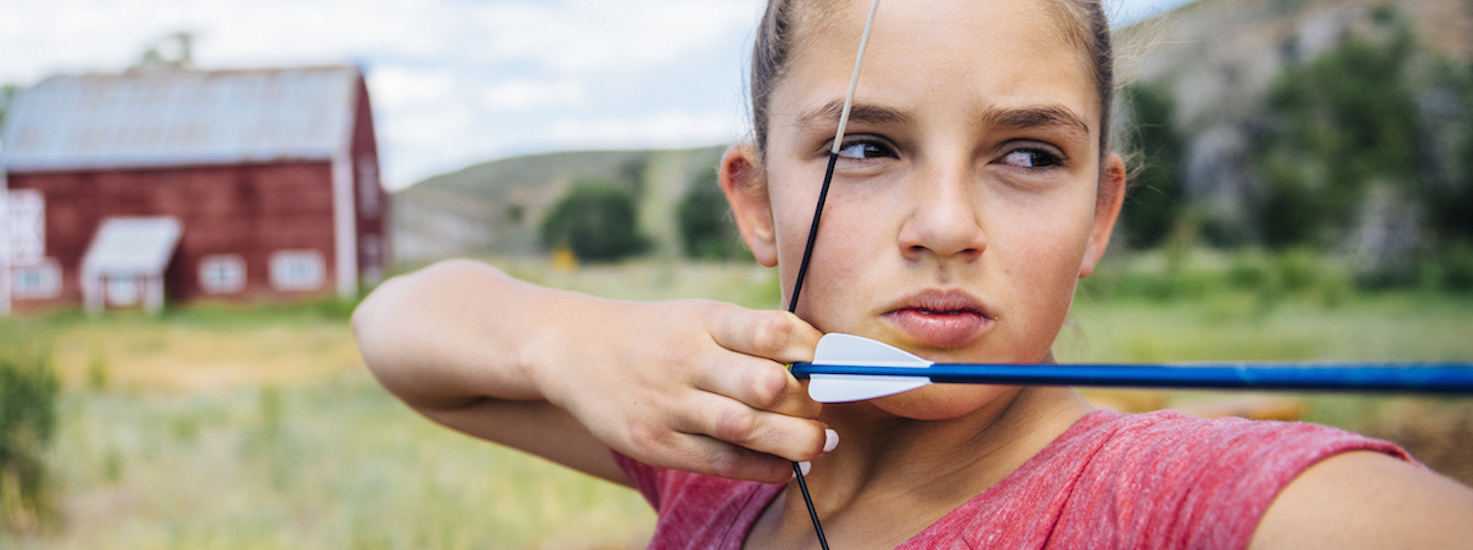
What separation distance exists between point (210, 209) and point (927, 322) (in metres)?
12.9

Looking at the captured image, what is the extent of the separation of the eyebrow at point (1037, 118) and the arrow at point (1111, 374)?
0.23 meters

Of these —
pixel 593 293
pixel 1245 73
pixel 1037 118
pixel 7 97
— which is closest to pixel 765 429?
pixel 1037 118

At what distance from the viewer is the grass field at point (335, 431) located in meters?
4.61

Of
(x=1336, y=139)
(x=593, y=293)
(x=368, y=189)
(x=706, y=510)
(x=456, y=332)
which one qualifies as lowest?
(x=368, y=189)

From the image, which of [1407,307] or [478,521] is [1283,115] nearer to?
[1407,307]

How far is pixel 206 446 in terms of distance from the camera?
621 centimetres

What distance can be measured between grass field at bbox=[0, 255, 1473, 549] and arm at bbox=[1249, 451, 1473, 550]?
65 cm

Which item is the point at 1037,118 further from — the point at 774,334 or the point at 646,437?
the point at 646,437

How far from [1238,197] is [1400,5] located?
18757 millimetres

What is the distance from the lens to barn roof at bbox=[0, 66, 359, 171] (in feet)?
37.4

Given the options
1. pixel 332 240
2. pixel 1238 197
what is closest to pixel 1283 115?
pixel 1238 197

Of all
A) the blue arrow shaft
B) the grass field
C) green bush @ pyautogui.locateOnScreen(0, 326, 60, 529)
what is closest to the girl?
the blue arrow shaft

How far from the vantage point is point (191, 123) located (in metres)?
11.6

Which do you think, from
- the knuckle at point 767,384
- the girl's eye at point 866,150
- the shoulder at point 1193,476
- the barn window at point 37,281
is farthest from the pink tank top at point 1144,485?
the barn window at point 37,281
